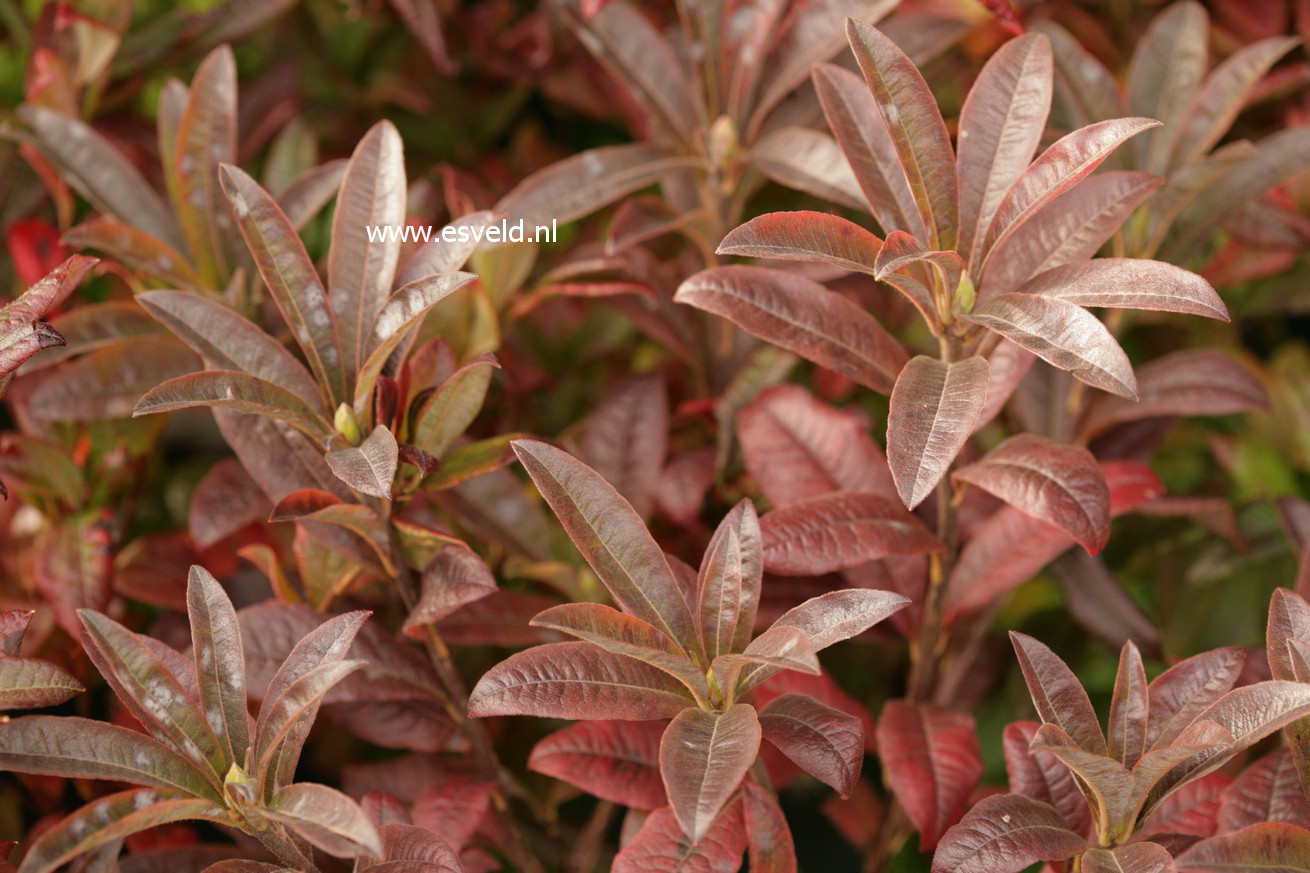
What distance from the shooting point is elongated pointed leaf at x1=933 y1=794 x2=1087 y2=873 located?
0.76 metres

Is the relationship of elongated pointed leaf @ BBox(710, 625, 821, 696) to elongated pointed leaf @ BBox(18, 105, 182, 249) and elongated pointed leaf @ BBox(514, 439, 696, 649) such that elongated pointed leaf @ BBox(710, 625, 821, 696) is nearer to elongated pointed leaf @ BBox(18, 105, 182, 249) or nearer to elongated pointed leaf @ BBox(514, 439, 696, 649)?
elongated pointed leaf @ BBox(514, 439, 696, 649)

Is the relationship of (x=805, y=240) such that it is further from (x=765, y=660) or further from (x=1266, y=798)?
(x=1266, y=798)

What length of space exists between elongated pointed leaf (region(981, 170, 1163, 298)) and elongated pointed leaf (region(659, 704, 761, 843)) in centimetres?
39

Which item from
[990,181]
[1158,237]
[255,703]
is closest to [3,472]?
[255,703]

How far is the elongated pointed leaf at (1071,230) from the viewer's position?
34.8 inches

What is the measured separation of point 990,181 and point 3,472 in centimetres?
95

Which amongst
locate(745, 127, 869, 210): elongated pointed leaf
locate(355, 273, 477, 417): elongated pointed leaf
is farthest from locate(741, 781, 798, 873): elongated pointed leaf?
locate(745, 127, 869, 210): elongated pointed leaf

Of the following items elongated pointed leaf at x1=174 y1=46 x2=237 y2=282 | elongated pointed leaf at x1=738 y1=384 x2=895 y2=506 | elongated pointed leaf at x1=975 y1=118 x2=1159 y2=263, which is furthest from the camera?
elongated pointed leaf at x1=174 y1=46 x2=237 y2=282

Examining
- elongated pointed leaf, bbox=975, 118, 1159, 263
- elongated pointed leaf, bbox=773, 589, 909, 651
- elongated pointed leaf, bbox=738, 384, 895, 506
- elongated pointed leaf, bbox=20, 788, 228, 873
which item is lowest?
elongated pointed leaf, bbox=20, 788, 228, 873

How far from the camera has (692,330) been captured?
1266 millimetres

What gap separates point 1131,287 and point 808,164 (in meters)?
0.39

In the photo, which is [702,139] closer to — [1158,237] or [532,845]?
[1158,237]

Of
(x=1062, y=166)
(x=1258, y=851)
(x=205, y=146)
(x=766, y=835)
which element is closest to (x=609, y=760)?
(x=766, y=835)

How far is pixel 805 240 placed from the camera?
0.81 metres
